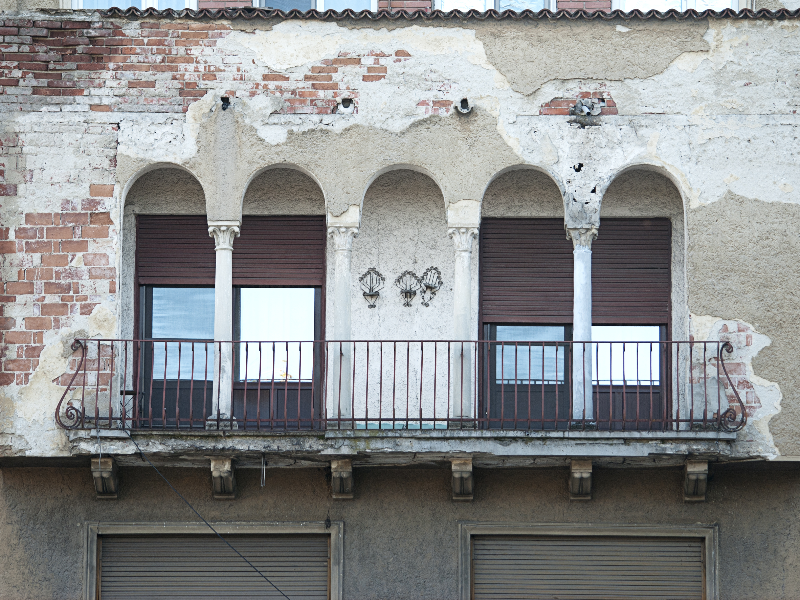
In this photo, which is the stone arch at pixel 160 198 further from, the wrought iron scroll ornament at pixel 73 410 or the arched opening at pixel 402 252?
the arched opening at pixel 402 252

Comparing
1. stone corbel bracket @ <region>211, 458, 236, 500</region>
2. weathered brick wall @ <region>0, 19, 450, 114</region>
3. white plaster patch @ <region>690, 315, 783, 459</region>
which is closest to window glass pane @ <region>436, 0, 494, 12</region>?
weathered brick wall @ <region>0, 19, 450, 114</region>

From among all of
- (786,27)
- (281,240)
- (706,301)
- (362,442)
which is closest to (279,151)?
(281,240)

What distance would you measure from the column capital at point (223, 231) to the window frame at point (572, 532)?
134 inches

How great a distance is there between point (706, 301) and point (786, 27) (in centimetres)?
276

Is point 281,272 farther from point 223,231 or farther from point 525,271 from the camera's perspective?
point 525,271

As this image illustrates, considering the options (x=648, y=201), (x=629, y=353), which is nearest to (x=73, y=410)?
(x=629, y=353)

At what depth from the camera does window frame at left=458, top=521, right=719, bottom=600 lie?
37.4 ft

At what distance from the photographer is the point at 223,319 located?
450 inches

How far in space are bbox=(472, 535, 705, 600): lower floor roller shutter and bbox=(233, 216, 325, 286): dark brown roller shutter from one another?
312 centimetres

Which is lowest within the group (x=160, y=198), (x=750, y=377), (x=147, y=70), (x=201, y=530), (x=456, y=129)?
(x=201, y=530)

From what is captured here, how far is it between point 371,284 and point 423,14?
264cm

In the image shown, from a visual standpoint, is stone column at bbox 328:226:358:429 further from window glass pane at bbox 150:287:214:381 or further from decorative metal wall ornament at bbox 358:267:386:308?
window glass pane at bbox 150:287:214:381

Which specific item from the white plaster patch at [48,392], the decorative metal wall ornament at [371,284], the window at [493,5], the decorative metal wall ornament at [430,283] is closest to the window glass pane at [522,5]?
the window at [493,5]

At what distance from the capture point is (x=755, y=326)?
11.4 metres
